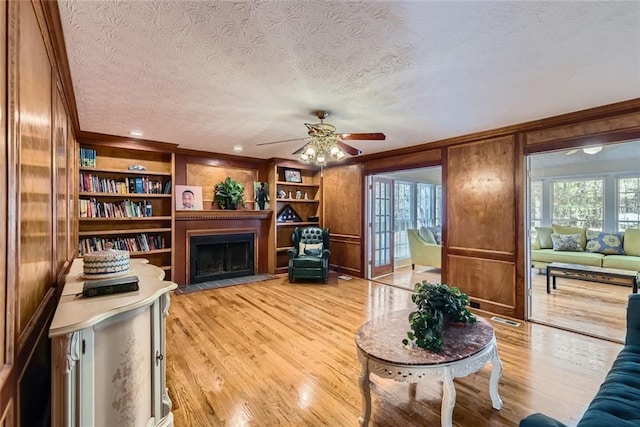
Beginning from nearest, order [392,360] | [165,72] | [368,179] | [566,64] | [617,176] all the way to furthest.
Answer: [392,360] < [566,64] < [165,72] < [368,179] < [617,176]

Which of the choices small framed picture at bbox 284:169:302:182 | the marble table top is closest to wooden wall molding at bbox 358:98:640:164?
small framed picture at bbox 284:169:302:182

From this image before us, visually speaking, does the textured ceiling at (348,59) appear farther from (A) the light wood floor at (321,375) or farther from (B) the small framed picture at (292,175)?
(B) the small framed picture at (292,175)

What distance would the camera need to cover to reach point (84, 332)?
48.4 inches

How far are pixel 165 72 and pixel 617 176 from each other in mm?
8329

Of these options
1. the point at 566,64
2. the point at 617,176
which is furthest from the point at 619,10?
the point at 617,176

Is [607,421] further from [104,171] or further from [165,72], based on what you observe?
[104,171]

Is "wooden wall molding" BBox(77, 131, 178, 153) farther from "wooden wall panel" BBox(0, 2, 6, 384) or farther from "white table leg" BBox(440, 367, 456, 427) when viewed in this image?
"white table leg" BBox(440, 367, 456, 427)

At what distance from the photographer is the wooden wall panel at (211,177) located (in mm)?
5344

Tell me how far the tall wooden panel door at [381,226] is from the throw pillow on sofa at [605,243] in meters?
3.81

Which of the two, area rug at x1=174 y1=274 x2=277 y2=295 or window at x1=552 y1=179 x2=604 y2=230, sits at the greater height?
window at x1=552 y1=179 x2=604 y2=230

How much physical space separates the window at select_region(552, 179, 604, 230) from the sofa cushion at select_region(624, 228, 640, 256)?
3.33 feet

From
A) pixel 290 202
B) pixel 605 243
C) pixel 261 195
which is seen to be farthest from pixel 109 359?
pixel 605 243

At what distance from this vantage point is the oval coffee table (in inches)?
65.3

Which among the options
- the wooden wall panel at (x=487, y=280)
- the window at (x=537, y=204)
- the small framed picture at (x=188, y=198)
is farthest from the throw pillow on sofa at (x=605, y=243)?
the small framed picture at (x=188, y=198)
